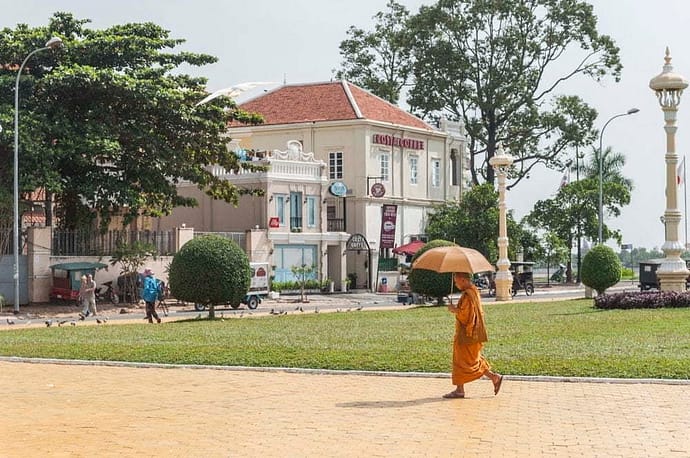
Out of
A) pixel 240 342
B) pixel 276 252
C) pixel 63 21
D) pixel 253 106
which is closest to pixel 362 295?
pixel 276 252

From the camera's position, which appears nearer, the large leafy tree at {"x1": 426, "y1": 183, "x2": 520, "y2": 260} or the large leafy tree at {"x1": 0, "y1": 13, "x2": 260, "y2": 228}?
the large leafy tree at {"x1": 0, "y1": 13, "x2": 260, "y2": 228}

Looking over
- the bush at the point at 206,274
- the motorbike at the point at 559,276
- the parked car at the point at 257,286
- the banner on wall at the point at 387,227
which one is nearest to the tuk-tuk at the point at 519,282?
the banner on wall at the point at 387,227

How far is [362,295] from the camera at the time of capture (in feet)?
180

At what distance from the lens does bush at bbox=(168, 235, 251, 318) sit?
31484 mm

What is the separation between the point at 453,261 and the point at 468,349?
5.44ft

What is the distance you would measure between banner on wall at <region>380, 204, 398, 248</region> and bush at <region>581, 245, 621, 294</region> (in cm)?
2114

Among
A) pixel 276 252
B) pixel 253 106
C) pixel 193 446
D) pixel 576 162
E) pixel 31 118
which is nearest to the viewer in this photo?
pixel 193 446

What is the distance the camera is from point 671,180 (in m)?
32.0

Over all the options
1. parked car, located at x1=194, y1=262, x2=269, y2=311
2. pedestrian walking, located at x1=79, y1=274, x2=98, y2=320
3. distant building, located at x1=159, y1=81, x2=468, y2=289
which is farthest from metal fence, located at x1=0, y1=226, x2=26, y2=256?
distant building, located at x1=159, y1=81, x2=468, y2=289

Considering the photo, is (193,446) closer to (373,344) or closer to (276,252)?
(373,344)

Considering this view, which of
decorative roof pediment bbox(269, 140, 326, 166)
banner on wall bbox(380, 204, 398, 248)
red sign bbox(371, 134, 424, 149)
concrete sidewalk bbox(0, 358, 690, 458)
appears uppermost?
red sign bbox(371, 134, 424, 149)

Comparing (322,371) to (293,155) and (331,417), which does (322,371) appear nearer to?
(331,417)

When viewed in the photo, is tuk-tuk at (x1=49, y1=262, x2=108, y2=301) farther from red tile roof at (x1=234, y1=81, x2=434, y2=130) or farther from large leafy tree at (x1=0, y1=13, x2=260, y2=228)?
red tile roof at (x1=234, y1=81, x2=434, y2=130)

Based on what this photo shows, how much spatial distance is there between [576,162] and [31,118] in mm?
43501
